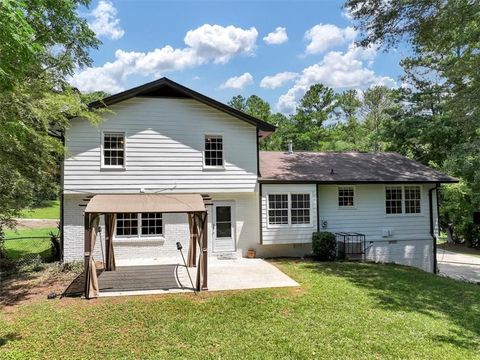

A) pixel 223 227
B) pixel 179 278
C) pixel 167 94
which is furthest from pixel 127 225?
pixel 167 94

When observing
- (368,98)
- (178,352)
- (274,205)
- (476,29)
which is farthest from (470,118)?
(368,98)

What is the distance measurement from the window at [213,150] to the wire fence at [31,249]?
6860 mm

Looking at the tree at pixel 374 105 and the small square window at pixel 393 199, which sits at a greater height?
the tree at pixel 374 105

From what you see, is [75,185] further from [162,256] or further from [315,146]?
[315,146]

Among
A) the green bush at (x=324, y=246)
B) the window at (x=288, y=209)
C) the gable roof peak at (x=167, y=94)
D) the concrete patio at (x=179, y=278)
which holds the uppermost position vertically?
the gable roof peak at (x=167, y=94)

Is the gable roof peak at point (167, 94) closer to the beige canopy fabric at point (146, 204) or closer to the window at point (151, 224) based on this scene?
the beige canopy fabric at point (146, 204)

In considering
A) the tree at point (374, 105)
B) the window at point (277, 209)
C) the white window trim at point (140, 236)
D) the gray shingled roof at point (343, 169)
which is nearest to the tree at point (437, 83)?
the gray shingled roof at point (343, 169)

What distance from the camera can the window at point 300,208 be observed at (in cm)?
1419

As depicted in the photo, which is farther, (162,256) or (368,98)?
(368,98)

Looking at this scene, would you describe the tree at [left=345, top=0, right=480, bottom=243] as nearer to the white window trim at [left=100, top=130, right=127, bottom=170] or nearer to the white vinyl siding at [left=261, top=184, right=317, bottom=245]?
the white vinyl siding at [left=261, top=184, right=317, bottom=245]

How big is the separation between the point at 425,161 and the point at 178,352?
982 inches

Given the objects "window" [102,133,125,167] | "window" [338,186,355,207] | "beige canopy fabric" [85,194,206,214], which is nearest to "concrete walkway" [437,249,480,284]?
"window" [338,186,355,207]

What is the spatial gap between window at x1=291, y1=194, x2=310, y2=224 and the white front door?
252cm

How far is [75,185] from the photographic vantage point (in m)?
12.4
